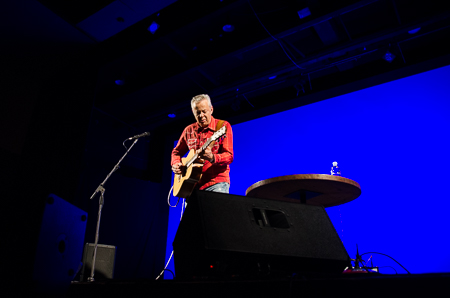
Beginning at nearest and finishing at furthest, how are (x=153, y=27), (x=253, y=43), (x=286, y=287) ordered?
1. (x=286, y=287)
2. (x=153, y=27)
3. (x=253, y=43)

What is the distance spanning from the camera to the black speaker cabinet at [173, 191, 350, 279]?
1255 mm

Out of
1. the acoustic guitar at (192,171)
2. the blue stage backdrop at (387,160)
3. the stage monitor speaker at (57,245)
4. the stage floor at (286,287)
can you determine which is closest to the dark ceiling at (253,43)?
the blue stage backdrop at (387,160)

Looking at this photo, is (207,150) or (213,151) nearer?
(207,150)

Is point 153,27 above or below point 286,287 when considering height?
above

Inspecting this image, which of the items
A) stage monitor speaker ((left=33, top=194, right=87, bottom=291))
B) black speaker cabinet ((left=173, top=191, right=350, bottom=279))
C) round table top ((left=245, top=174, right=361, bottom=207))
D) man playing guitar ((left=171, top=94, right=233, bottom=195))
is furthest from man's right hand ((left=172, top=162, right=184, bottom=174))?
stage monitor speaker ((left=33, top=194, right=87, bottom=291))

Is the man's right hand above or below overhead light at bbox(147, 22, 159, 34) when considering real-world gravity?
below

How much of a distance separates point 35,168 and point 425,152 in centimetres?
439

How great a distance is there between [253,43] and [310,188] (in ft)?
8.18

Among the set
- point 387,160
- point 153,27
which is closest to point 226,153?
point 387,160

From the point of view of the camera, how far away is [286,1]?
4117 mm

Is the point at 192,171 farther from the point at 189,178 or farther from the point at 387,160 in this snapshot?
the point at 387,160

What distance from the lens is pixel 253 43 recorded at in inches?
169

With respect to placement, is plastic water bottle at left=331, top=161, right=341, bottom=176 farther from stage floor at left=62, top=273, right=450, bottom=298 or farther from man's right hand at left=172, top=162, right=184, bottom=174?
stage floor at left=62, top=273, right=450, bottom=298

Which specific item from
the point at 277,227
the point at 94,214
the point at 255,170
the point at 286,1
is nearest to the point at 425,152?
the point at 255,170
